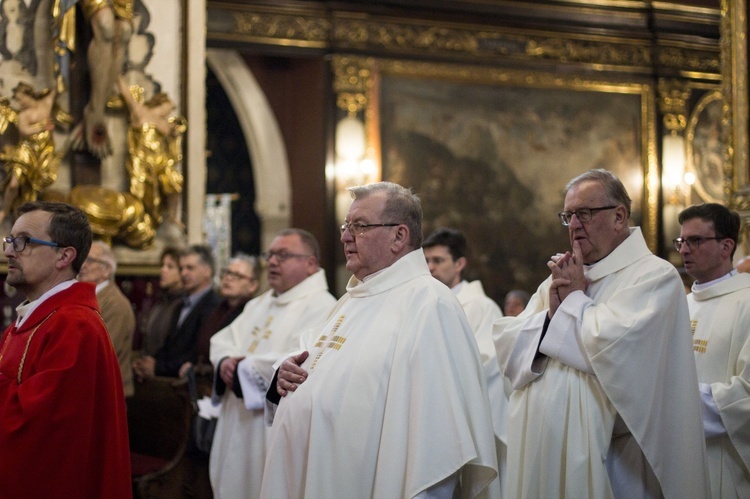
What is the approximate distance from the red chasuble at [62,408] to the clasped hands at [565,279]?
5.41 ft

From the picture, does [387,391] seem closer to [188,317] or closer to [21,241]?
[21,241]

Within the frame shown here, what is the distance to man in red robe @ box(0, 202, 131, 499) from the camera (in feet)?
11.2

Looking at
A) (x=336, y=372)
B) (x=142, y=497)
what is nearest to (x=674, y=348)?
(x=336, y=372)

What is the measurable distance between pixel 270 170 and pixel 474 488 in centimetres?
951

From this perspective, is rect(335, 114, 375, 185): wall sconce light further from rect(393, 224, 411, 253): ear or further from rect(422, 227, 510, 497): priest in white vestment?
rect(393, 224, 411, 253): ear

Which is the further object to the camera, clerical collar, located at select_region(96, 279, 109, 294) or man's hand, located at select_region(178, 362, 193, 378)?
clerical collar, located at select_region(96, 279, 109, 294)

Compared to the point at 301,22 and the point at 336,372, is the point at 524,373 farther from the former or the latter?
the point at 301,22

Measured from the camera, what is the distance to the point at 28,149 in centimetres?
775

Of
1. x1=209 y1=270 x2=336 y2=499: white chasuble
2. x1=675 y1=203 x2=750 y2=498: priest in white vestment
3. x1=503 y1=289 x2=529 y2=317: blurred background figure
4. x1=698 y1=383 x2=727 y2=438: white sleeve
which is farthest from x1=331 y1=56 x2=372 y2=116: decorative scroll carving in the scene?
x1=698 y1=383 x2=727 y2=438: white sleeve

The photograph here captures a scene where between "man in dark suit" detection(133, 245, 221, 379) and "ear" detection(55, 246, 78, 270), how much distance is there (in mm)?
3062

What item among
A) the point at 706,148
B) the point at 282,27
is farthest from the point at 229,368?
the point at 706,148

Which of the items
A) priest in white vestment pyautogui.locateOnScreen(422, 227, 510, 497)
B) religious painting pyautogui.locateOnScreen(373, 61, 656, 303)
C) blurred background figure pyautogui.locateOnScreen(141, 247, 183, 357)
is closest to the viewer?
priest in white vestment pyautogui.locateOnScreen(422, 227, 510, 497)

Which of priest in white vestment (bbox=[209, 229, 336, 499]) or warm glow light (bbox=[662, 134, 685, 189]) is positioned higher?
warm glow light (bbox=[662, 134, 685, 189])

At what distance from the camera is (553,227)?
13359 millimetres
